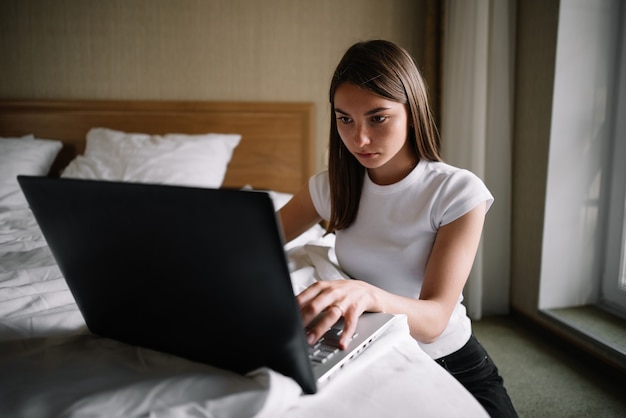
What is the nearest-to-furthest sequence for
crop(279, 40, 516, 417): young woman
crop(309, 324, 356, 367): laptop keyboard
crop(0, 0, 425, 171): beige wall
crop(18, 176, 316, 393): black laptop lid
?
crop(18, 176, 316, 393): black laptop lid, crop(309, 324, 356, 367): laptop keyboard, crop(279, 40, 516, 417): young woman, crop(0, 0, 425, 171): beige wall

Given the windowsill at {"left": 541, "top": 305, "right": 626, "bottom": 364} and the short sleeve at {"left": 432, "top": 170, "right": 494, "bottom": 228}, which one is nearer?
the short sleeve at {"left": 432, "top": 170, "right": 494, "bottom": 228}

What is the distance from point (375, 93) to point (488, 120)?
1.62 meters

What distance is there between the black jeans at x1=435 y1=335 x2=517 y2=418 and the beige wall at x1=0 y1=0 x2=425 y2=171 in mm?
1973

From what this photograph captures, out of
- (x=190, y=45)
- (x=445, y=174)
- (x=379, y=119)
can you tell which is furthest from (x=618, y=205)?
(x=190, y=45)

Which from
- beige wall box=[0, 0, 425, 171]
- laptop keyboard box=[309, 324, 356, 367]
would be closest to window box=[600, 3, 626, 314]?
beige wall box=[0, 0, 425, 171]

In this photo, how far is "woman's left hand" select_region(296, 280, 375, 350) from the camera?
59 cm

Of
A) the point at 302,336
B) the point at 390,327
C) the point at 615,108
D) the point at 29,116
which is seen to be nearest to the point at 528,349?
the point at 615,108

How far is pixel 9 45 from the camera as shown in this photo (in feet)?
7.88

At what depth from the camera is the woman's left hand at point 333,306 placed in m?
0.59

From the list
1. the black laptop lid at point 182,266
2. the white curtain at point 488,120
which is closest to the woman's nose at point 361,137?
the black laptop lid at point 182,266

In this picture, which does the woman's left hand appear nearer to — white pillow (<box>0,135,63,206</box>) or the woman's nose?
the woman's nose

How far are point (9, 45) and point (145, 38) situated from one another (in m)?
0.70

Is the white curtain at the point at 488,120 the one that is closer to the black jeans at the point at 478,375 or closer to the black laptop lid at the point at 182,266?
the black jeans at the point at 478,375

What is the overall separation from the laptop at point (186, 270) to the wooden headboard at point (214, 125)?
209cm
